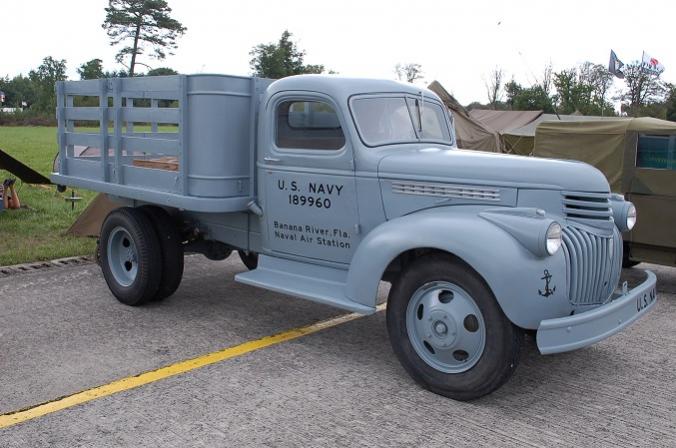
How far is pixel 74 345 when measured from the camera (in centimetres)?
488

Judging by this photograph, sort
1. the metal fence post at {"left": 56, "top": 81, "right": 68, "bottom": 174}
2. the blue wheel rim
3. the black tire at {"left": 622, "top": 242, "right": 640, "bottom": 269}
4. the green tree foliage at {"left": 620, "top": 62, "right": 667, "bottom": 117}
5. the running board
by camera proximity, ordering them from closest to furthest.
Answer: the running board, the blue wheel rim, the metal fence post at {"left": 56, "top": 81, "right": 68, "bottom": 174}, the black tire at {"left": 622, "top": 242, "right": 640, "bottom": 269}, the green tree foliage at {"left": 620, "top": 62, "right": 667, "bottom": 117}

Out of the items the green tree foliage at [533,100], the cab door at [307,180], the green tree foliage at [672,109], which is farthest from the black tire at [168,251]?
the green tree foliage at [672,109]

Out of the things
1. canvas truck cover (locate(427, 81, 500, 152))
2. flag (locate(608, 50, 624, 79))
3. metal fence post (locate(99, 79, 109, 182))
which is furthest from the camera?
flag (locate(608, 50, 624, 79))

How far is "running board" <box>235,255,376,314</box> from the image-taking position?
4680 millimetres

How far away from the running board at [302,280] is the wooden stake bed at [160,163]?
1131 millimetres

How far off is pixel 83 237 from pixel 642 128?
7008 mm

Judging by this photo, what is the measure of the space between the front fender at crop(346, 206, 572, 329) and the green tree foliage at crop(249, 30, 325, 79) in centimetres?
4505

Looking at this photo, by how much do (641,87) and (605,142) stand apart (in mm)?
48403

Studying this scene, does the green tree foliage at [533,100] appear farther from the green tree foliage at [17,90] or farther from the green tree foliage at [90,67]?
the green tree foliage at [17,90]

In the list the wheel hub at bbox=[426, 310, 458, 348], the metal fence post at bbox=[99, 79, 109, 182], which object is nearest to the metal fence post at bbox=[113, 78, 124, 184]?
the metal fence post at bbox=[99, 79, 109, 182]

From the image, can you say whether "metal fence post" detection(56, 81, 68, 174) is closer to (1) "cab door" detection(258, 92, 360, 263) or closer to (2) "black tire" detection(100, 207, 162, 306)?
(2) "black tire" detection(100, 207, 162, 306)

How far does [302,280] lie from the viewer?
5066 millimetres

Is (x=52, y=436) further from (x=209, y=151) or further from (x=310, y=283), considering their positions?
(x=209, y=151)

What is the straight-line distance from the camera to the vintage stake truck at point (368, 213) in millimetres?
3896
